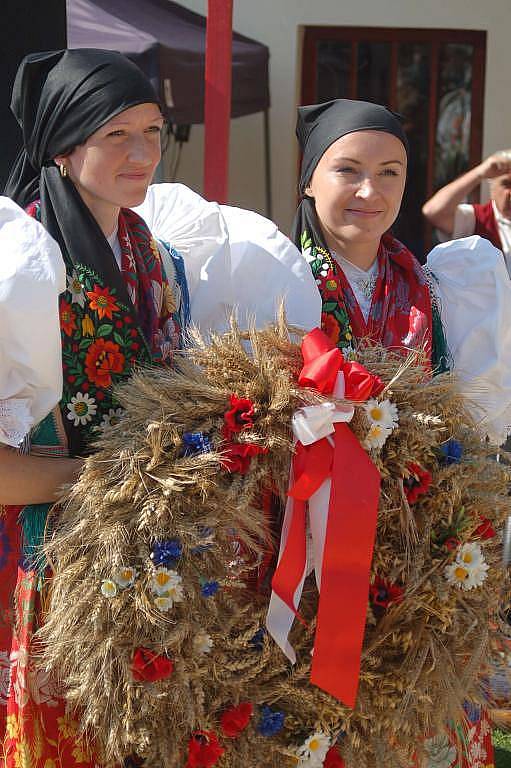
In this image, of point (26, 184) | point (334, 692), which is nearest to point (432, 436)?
point (334, 692)

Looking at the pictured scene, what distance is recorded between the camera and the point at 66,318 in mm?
1974

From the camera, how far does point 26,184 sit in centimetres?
214

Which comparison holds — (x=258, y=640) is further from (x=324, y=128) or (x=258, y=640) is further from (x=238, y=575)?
(x=324, y=128)

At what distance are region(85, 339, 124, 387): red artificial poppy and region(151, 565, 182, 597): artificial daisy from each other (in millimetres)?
413

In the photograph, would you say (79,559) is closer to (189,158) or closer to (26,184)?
(26,184)

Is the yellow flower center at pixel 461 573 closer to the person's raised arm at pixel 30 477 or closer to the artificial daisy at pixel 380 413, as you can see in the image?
the artificial daisy at pixel 380 413

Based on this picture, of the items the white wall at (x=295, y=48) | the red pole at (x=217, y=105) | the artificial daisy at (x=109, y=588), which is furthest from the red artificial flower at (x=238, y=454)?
the white wall at (x=295, y=48)

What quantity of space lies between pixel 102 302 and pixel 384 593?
73 centimetres

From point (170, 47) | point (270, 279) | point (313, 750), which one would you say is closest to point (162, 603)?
point (313, 750)

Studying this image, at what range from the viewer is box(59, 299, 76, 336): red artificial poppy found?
6.46 ft

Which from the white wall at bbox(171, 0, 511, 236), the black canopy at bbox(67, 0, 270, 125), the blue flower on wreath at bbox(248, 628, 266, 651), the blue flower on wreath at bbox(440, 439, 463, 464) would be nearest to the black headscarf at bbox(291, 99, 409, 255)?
the blue flower on wreath at bbox(440, 439, 463, 464)

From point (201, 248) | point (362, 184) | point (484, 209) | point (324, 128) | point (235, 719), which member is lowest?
point (235, 719)

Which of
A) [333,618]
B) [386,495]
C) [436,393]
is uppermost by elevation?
[436,393]

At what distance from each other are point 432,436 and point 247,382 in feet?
1.10
